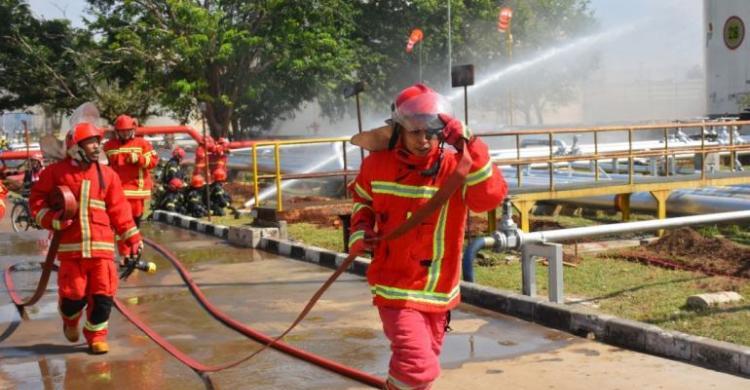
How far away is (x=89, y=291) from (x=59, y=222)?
524 millimetres

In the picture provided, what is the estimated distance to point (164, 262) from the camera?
1148 centimetres

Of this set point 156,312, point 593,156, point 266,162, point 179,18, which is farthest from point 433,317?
point 266,162

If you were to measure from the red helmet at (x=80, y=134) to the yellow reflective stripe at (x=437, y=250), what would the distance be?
3222 mm

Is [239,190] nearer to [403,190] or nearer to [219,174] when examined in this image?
[219,174]

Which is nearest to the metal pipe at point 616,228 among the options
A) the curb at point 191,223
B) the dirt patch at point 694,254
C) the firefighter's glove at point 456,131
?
the dirt patch at point 694,254

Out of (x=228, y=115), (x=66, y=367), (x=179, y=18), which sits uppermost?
(x=179, y=18)

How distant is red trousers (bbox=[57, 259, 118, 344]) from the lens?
6535mm

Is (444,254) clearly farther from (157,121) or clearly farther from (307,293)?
(157,121)

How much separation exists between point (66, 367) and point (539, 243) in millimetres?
3551

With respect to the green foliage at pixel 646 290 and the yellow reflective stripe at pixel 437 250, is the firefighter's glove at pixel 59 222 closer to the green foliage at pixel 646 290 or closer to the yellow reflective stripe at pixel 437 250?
the yellow reflective stripe at pixel 437 250

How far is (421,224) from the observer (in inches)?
167

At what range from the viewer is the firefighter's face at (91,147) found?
258 inches

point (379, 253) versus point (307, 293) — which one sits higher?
point (379, 253)

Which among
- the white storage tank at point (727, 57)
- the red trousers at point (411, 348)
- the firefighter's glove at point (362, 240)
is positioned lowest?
the red trousers at point (411, 348)
